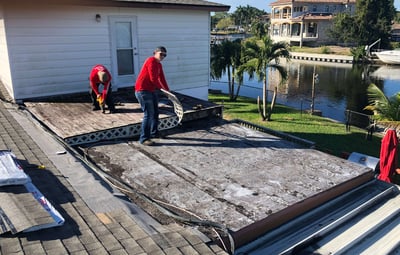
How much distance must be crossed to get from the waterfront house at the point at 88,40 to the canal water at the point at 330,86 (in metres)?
6.95

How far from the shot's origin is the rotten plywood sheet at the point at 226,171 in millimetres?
4211

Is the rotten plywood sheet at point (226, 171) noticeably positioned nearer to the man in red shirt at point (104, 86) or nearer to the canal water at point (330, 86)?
the man in red shirt at point (104, 86)

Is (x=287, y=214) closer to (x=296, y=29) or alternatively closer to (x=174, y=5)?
(x=174, y=5)

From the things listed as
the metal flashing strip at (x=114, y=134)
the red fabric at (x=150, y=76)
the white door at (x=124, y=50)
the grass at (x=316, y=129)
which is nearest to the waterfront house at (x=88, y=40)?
the white door at (x=124, y=50)

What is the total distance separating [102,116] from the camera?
7.17 meters

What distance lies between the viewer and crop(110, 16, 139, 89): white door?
911cm

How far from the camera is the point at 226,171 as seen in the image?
5.15 metres

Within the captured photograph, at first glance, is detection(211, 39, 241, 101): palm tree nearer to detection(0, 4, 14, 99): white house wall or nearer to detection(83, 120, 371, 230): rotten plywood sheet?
detection(0, 4, 14, 99): white house wall

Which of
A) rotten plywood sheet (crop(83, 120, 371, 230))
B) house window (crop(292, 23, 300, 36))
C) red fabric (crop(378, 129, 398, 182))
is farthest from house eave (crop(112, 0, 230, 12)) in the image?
house window (crop(292, 23, 300, 36))

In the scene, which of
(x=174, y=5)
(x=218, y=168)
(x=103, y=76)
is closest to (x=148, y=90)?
(x=103, y=76)

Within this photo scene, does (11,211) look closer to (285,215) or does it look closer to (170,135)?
(285,215)

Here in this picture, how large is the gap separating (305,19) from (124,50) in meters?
52.3

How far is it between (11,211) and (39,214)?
24 cm

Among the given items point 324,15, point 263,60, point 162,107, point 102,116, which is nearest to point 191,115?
point 162,107
